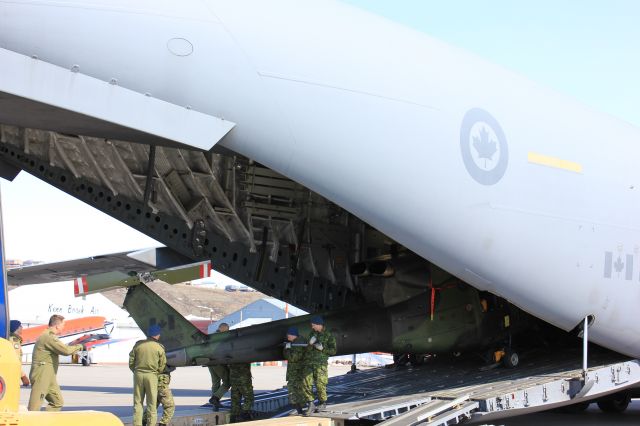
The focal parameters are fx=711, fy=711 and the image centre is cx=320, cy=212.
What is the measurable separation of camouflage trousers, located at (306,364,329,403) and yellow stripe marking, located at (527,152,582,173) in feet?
11.8

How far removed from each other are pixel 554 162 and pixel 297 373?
416 centimetres

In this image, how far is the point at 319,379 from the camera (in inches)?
337

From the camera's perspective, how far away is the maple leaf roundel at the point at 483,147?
807 centimetres

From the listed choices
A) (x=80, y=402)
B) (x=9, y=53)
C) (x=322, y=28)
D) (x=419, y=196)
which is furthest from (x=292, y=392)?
(x=80, y=402)

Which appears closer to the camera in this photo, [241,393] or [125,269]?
[125,269]

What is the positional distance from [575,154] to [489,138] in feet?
5.62

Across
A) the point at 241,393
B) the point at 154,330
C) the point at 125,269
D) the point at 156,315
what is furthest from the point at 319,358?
the point at 125,269

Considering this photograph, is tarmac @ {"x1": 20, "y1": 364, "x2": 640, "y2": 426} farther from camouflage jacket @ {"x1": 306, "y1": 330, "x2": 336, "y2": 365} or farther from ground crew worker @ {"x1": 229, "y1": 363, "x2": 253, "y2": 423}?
camouflage jacket @ {"x1": 306, "y1": 330, "x2": 336, "y2": 365}

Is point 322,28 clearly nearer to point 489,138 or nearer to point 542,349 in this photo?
point 489,138

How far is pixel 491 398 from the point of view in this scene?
320 inches

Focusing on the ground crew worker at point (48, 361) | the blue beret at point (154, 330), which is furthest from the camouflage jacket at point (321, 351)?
the ground crew worker at point (48, 361)

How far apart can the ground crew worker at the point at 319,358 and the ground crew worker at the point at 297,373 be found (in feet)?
0.31

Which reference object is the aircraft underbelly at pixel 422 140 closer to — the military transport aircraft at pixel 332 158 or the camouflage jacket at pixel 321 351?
the military transport aircraft at pixel 332 158

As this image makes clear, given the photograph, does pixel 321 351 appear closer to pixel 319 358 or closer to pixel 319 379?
pixel 319 358
